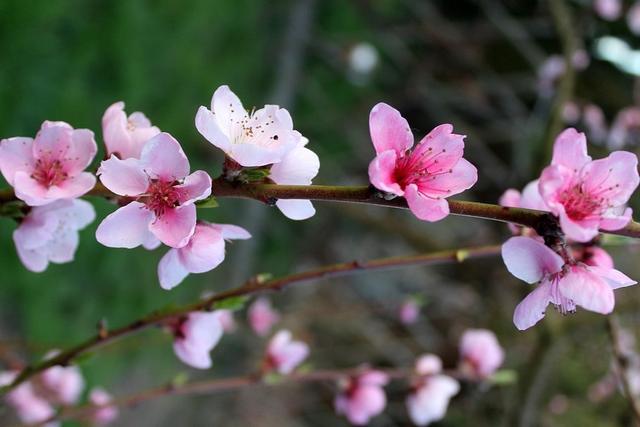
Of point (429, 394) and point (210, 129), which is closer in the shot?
point (210, 129)

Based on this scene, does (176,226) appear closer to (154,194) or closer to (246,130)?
(154,194)

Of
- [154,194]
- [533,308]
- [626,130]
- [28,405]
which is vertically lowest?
[533,308]

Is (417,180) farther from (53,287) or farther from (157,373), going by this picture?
(157,373)

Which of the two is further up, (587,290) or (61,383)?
(61,383)

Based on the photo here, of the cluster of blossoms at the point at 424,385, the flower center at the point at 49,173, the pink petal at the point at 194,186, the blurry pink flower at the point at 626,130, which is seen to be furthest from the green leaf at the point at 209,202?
the blurry pink flower at the point at 626,130

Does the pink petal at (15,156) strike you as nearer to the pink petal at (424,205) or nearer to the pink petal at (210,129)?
the pink petal at (210,129)

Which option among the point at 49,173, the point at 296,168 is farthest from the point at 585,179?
the point at 49,173

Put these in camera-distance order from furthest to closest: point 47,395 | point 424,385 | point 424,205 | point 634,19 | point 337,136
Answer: point 337,136
point 634,19
point 47,395
point 424,385
point 424,205
